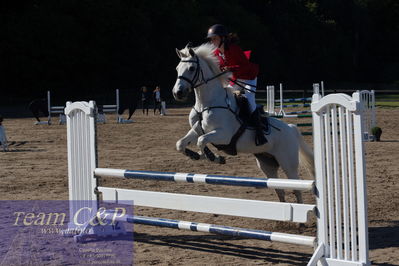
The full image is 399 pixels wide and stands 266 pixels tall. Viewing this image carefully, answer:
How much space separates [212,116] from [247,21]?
162 ft

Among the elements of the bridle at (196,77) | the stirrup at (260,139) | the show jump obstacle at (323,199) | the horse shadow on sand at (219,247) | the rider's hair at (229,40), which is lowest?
the horse shadow on sand at (219,247)

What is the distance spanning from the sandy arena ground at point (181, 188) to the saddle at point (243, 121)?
2.93 ft

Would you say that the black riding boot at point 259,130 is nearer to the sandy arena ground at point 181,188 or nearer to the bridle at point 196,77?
the bridle at point 196,77

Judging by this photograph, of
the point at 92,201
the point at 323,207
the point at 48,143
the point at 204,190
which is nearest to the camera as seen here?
the point at 323,207

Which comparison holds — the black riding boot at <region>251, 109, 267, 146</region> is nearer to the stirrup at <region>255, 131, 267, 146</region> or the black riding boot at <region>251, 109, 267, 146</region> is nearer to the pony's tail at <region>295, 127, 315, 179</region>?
the stirrup at <region>255, 131, 267, 146</region>

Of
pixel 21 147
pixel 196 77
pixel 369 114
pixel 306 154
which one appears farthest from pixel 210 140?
pixel 369 114

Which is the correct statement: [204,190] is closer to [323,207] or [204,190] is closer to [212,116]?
[212,116]

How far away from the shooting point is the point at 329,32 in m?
59.8

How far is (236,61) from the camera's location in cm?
743

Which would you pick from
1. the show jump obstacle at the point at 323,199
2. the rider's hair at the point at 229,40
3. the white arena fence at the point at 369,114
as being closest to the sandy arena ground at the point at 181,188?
the show jump obstacle at the point at 323,199

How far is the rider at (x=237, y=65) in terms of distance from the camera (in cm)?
720

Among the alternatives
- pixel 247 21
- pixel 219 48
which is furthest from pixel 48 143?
pixel 247 21

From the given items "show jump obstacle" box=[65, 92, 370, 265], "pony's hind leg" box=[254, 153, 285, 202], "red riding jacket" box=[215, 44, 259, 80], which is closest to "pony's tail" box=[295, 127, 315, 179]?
"pony's hind leg" box=[254, 153, 285, 202]

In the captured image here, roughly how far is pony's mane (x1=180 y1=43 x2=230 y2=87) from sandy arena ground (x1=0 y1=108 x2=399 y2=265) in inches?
68.5
